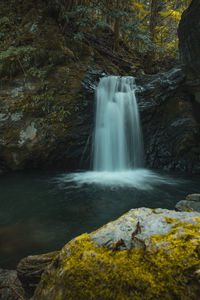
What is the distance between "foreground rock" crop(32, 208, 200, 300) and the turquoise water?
1.47 m

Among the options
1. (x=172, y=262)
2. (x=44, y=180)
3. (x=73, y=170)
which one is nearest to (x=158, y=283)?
(x=172, y=262)

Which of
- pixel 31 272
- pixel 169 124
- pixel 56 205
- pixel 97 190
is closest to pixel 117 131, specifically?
pixel 169 124

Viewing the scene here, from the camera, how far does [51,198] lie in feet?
15.5

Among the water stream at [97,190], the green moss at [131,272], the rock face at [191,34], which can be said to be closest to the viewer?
the green moss at [131,272]

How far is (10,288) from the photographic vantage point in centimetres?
175

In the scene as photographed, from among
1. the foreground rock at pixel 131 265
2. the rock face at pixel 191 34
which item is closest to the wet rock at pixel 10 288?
the foreground rock at pixel 131 265

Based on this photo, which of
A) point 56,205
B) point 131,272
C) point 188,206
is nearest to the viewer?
point 131,272

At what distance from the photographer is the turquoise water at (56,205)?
2.80m

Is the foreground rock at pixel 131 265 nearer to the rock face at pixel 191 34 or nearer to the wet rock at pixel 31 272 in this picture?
the wet rock at pixel 31 272

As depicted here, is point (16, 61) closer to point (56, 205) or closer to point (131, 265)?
point (56, 205)

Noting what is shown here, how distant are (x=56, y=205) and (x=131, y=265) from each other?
3442mm

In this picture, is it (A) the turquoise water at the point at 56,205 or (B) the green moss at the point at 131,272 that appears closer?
(B) the green moss at the point at 131,272

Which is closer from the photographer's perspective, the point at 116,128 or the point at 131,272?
the point at 131,272

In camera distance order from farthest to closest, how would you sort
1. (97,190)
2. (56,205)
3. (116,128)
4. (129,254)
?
1. (116,128)
2. (97,190)
3. (56,205)
4. (129,254)
